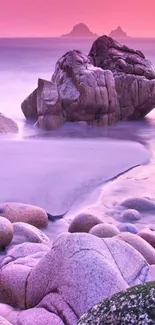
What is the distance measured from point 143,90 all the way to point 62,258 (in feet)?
39.3

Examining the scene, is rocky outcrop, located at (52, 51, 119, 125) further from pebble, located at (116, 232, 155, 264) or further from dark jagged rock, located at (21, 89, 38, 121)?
pebble, located at (116, 232, 155, 264)

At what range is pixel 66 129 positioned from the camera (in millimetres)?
13008

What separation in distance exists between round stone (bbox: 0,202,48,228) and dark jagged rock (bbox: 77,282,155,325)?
163 inches

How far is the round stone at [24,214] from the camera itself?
19.1 ft

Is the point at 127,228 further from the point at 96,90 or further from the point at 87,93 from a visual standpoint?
the point at 96,90

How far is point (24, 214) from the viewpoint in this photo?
5863 mm

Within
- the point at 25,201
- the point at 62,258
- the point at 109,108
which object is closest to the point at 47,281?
the point at 62,258

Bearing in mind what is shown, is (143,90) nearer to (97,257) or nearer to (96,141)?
(96,141)

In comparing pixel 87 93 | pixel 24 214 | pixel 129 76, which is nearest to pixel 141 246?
pixel 24 214

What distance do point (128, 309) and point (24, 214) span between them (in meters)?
4.32

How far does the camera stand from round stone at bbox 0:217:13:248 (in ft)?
16.1

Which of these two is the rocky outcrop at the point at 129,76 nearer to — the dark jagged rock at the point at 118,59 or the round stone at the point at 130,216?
the dark jagged rock at the point at 118,59

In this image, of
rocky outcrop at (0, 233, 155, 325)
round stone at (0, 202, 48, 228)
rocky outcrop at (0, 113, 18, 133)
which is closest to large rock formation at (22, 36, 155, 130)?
rocky outcrop at (0, 113, 18, 133)

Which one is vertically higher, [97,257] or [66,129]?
[97,257]
